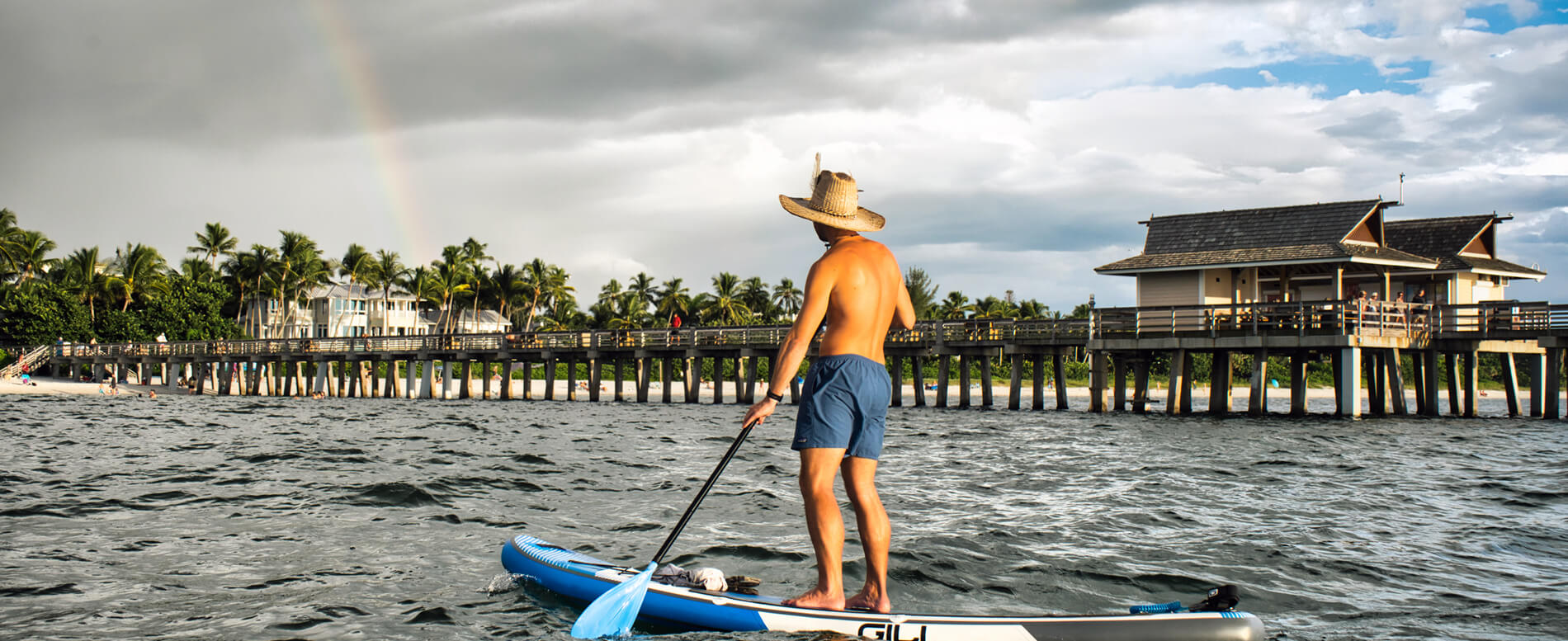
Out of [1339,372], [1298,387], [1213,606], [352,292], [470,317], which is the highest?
[352,292]

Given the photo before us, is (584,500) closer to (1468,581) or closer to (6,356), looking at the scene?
(1468,581)

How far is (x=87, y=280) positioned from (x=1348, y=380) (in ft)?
248

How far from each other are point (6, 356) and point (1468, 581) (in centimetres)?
7469

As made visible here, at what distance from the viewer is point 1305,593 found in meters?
6.70

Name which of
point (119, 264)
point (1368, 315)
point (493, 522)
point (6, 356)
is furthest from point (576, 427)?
point (119, 264)

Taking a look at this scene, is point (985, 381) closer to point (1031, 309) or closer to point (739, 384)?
point (739, 384)

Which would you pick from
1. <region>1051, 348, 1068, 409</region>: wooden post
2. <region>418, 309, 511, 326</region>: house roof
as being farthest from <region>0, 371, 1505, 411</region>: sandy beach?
<region>418, 309, 511, 326</region>: house roof

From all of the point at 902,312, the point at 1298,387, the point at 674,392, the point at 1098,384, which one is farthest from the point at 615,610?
the point at 674,392

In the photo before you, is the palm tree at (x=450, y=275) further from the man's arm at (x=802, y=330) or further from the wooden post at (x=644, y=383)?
the man's arm at (x=802, y=330)

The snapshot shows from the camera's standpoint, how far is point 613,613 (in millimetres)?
5469

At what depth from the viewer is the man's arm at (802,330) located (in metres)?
5.12

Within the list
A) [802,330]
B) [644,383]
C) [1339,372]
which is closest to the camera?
[802,330]

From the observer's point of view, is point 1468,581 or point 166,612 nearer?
point 166,612

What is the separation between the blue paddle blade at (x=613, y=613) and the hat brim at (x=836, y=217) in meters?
2.03
